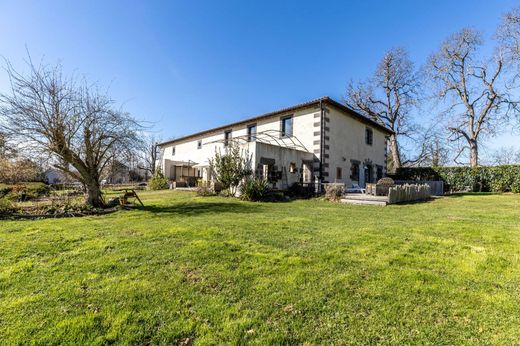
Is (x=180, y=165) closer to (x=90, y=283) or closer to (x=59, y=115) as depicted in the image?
(x=59, y=115)

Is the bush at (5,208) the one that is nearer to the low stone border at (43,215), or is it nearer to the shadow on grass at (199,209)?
the low stone border at (43,215)

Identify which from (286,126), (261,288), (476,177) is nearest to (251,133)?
(286,126)

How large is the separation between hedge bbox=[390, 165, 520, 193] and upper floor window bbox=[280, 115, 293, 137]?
44.7ft

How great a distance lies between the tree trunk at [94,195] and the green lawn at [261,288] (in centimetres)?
404

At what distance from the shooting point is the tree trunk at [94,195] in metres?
9.12

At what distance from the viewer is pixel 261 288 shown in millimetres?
2846

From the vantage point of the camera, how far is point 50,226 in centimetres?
611

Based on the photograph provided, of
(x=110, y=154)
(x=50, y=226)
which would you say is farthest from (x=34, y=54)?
(x=50, y=226)

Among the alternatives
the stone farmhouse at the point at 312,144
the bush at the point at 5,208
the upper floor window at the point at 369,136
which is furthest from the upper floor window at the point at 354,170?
the bush at the point at 5,208

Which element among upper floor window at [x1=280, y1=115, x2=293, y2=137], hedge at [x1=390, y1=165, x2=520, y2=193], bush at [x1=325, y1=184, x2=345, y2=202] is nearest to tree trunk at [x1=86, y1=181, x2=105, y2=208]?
bush at [x1=325, y1=184, x2=345, y2=202]

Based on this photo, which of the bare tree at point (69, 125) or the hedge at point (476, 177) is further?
the hedge at point (476, 177)

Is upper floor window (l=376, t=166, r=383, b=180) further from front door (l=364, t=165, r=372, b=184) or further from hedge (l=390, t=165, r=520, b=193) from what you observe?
hedge (l=390, t=165, r=520, b=193)

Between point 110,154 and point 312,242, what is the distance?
901 cm

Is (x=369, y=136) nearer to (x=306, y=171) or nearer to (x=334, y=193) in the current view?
(x=306, y=171)
